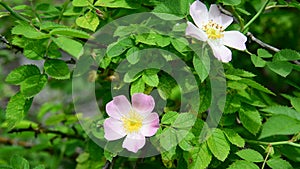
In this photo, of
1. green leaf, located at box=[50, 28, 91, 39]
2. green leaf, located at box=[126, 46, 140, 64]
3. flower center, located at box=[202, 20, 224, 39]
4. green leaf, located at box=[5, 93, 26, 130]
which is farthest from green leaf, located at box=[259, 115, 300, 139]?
green leaf, located at box=[5, 93, 26, 130]

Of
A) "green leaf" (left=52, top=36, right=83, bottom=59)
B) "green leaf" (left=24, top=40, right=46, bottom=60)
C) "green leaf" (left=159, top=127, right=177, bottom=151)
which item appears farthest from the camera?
"green leaf" (left=24, top=40, right=46, bottom=60)

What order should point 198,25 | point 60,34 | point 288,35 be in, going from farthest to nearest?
point 288,35, point 198,25, point 60,34

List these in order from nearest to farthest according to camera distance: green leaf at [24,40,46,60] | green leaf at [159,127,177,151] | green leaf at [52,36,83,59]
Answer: green leaf at [52,36,83,59] < green leaf at [159,127,177,151] < green leaf at [24,40,46,60]

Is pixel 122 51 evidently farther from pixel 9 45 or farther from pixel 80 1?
pixel 9 45

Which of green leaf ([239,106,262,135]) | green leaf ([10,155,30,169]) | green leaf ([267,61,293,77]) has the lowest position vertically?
green leaf ([10,155,30,169])

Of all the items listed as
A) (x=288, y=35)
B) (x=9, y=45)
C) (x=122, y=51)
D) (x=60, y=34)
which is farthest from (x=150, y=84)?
(x=288, y=35)

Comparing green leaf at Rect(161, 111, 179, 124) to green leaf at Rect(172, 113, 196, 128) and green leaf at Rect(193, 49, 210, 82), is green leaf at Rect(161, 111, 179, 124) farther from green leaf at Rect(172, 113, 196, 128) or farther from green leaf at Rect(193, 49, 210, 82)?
green leaf at Rect(193, 49, 210, 82)

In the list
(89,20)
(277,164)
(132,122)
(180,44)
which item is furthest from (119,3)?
(277,164)
